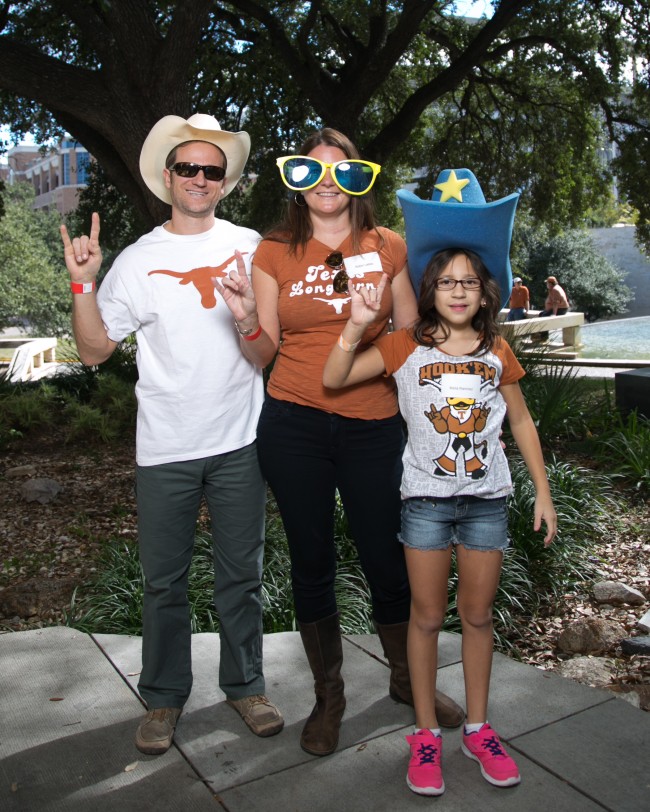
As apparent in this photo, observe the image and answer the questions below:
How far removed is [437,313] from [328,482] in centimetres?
66

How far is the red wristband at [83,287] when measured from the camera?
107 inches

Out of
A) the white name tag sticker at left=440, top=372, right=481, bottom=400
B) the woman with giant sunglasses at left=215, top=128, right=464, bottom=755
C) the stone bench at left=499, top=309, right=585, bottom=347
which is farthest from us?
the stone bench at left=499, top=309, right=585, bottom=347

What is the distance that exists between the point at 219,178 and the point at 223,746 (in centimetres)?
195

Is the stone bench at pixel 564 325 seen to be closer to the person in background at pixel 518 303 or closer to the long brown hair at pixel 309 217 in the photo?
the person in background at pixel 518 303

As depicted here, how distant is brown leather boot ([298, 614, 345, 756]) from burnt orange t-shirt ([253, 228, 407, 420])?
76 cm

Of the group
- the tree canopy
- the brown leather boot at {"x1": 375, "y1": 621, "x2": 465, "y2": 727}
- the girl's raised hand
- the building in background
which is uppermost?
the building in background

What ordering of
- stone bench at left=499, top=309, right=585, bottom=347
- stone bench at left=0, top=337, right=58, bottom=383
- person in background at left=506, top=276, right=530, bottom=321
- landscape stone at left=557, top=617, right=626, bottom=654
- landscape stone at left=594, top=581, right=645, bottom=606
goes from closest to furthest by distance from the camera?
landscape stone at left=557, top=617, right=626, bottom=654 < landscape stone at left=594, top=581, right=645, bottom=606 < stone bench at left=0, top=337, right=58, bottom=383 < stone bench at left=499, top=309, right=585, bottom=347 < person in background at left=506, top=276, right=530, bottom=321

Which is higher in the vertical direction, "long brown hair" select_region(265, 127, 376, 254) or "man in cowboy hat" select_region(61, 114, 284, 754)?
"long brown hair" select_region(265, 127, 376, 254)

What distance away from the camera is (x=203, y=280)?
280 centimetres

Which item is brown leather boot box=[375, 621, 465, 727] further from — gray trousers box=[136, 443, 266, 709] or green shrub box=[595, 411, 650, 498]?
green shrub box=[595, 411, 650, 498]

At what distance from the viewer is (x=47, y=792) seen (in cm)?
260

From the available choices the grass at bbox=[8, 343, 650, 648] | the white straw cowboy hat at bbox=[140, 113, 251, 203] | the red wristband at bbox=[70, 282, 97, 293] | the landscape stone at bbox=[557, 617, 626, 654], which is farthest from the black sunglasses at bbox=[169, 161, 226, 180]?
the landscape stone at bbox=[557, 617, 626, 654]

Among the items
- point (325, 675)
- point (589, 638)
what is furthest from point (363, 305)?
point (589, 638)

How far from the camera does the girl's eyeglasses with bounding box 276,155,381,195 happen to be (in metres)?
2.69
